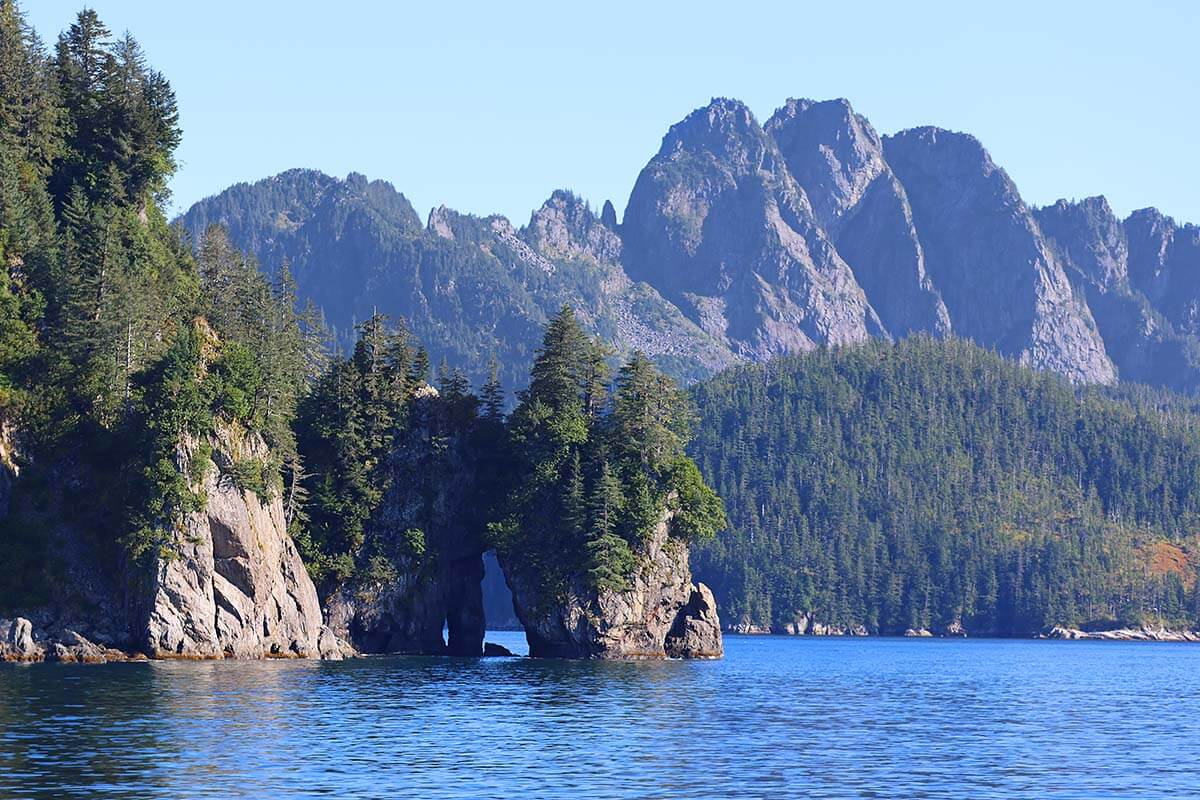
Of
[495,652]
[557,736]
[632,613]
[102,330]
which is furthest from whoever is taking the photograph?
[495,652]

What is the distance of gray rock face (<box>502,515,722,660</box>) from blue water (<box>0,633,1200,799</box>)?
76.1ft

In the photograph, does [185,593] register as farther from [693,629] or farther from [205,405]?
[693,629]

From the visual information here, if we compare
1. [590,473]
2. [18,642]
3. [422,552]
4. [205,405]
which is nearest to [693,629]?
[590,473]

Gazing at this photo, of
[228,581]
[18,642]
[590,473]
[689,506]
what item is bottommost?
[18,642]

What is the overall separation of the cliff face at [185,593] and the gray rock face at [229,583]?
0.27ft

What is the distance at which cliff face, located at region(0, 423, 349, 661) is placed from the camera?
119m

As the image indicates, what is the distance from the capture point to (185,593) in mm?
122625

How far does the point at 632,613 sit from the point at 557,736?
7455 cm

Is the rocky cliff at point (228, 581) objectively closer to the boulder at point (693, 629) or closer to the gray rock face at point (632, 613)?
the gray rock face at point (632, 613)

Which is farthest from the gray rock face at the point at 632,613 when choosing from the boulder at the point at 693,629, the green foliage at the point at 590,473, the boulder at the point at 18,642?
the boulder at the point at 18,642

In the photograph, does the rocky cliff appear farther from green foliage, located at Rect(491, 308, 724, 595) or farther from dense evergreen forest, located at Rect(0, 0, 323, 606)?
green foliage, located at Rect(491, 308, 724, 595)

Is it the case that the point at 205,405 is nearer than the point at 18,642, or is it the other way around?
the point at 18,642

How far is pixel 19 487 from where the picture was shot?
12269 centimetres

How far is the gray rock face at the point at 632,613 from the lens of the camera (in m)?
150
